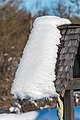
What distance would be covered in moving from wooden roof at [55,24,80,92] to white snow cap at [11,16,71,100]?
0.08 m

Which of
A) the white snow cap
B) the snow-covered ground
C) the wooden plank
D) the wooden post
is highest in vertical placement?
the white snow cap

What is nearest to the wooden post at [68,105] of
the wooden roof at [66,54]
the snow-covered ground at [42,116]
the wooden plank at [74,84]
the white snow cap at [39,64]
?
the wooden plank at [74,84]

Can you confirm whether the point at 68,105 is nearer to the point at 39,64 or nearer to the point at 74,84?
the point at 74,84

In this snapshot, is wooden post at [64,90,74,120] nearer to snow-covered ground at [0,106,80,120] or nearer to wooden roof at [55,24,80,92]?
wooden roof at [55,24,80,92]

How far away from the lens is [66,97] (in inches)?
231

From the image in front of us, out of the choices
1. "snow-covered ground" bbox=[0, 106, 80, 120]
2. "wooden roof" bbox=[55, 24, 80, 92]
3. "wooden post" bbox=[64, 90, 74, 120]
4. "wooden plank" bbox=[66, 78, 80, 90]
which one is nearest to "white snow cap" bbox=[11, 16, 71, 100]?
"wooden roof" bbox=[55, 24, 80, 92]

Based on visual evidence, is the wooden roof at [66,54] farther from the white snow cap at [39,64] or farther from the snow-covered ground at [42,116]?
the snow-covered ground at [42,116]

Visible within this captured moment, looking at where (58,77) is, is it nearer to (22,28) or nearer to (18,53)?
(18,53)

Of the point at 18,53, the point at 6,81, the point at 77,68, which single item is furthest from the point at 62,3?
the point at 77,68

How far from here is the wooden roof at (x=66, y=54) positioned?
18.1 ft

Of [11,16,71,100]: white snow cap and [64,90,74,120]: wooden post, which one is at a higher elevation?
[11,16,71,100]: white snow cap

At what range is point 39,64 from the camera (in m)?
5.60

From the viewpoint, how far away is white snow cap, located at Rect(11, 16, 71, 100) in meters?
5.36

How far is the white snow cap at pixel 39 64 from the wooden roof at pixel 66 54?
3.3 inches
